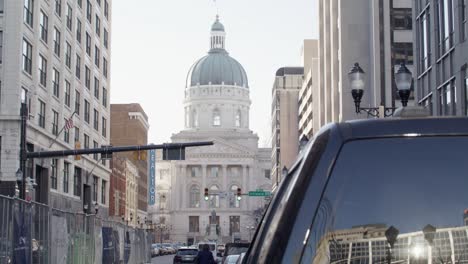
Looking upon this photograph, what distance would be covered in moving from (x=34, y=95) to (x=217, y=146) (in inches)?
5457

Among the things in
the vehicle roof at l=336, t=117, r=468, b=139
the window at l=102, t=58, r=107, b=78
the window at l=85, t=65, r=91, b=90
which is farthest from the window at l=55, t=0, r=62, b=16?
the vehicle roof at l=336, t=117, r=468, b=139

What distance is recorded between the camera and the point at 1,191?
47156 mm

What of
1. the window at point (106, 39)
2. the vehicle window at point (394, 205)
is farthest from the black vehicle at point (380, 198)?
the window at point (106, 39)

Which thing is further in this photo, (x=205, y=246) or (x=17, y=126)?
(x=17, y=126)

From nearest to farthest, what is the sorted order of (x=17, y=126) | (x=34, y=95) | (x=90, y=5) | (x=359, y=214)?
(x=359, y=214) < (x=17, y=126) < (x=34, y=95) < (x=90, y=5)

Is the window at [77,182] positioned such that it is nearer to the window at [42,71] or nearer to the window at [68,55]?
the window at [68,55]

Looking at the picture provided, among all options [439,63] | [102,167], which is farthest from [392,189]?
[102,167]

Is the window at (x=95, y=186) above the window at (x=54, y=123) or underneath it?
underneath

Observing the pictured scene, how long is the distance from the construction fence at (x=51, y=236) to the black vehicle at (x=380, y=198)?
12.6 meters

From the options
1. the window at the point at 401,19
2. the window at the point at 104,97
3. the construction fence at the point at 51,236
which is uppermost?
the window at the point at 401,19

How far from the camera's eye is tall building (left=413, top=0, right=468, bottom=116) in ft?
100

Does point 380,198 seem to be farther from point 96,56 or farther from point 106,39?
point 106,39

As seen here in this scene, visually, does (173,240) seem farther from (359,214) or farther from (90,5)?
(359,214)

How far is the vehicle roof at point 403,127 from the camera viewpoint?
329 cm
